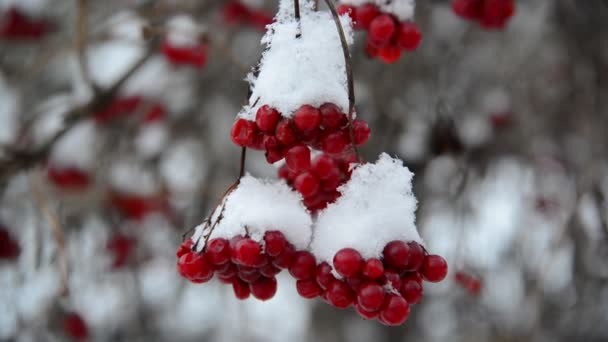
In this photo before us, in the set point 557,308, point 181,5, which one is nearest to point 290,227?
point 181,5

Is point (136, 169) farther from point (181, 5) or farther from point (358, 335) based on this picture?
point (358, 335)

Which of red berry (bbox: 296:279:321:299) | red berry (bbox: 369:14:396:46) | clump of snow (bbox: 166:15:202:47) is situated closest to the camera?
red berry (bbox: 296:279:321:299)

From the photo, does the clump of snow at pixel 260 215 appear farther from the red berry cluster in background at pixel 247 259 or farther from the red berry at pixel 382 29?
the red berry at pixel 382 29

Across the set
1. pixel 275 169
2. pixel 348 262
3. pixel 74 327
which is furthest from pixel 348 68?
pixel 275 169

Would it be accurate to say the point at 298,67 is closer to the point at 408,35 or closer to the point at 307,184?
the point at 307,184

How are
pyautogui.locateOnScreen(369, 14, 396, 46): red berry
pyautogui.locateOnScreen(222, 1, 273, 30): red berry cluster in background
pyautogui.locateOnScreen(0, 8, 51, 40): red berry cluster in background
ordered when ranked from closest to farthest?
1. pyautogui.locateOnScreen(369, 14, 396, 46): red berry
2. pyautogui.locateOnScreen(222, 1, 273, 30): red berry cluster in background
3. pyautogui.locateOnScreen(0, 8, 51, 40): red berry cluster in background

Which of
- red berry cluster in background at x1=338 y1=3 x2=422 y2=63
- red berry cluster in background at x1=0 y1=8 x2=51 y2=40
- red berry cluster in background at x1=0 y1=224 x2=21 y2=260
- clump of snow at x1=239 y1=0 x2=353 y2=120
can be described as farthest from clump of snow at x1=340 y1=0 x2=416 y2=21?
red berry cluster in background at x1=0 y1=8 x2=51 y2=40

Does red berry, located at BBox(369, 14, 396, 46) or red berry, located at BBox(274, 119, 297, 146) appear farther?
red berry, located at BBox(369, 14, 396, 46)

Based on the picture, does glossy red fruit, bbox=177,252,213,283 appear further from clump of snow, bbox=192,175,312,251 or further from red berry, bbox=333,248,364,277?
red berry, bbox=333,248,364,277
